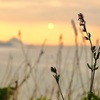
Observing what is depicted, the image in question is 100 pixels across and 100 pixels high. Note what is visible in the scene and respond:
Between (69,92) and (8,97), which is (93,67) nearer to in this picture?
(8,97)

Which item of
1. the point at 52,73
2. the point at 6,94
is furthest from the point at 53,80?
the point at 6,94

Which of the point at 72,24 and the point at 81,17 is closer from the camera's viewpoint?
the point at 81,17

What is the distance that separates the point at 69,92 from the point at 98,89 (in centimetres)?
26

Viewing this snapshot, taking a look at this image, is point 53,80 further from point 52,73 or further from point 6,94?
point 6,94

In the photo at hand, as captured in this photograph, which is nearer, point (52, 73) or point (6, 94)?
point (6, 94)

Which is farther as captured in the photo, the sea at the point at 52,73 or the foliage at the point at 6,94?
the sea at the point at 52,73

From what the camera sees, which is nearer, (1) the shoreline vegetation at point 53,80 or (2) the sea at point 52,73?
(1) the shoreline vegetation at point 53,80

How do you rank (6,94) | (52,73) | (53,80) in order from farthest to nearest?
(53,80), (52,73), (6,94)

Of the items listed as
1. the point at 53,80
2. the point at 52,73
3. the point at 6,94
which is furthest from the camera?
the point at 53,80

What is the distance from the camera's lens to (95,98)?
4.21 ft

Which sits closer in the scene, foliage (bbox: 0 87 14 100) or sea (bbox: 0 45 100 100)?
foliage (bbox: 0 87 14 100)

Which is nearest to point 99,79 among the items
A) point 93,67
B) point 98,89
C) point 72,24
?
point 98,89

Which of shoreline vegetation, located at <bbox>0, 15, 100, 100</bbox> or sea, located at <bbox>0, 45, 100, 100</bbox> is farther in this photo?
sea, located at <bbox>0, 45, 100, 100</bbox>

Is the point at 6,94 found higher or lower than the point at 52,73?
lower
